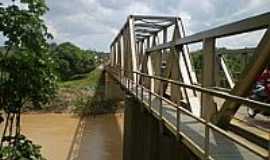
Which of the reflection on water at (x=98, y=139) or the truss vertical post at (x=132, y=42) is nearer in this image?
the reflection on water at (x=98, y=139)

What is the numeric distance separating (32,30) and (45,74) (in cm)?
58

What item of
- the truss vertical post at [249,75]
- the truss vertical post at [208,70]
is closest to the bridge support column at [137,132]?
the truss vertical post at [208,70]

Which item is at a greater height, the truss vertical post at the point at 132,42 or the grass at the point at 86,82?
the truss vertical post at the point at 132,42

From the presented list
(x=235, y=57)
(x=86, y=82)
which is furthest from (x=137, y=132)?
(x=86, y=82)

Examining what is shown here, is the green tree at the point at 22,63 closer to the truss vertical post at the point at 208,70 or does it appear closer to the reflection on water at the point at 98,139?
the truss vertical post at the point at 208,70

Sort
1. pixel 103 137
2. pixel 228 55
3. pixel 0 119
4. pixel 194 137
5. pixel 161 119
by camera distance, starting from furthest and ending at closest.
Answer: pixel 103 137 → pixel 228 55 → pixel 161 119 → pixel 194 137 → pixel 0 119

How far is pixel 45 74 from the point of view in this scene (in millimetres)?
6012

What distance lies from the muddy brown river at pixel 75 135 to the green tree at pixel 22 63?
542 inches

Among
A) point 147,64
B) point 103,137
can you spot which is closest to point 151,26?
point 103,137

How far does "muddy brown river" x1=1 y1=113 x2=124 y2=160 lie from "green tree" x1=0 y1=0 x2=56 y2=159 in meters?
13.8

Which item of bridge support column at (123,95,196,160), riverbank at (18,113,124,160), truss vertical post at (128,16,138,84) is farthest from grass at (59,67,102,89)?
bridge support column at (123,95,196,160)

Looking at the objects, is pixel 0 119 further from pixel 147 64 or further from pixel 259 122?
pixel 147 64

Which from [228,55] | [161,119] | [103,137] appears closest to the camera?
[161,119]

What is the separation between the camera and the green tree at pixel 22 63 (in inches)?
228
